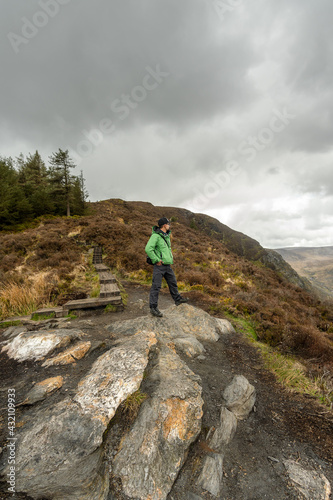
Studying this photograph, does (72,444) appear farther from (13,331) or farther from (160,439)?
(13,331)

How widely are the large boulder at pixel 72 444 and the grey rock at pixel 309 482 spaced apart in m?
1.88

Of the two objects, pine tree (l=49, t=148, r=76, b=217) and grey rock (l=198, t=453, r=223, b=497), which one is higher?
pine tree (l=49, t=148, r=76, b=217)

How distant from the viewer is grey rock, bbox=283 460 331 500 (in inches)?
75.5

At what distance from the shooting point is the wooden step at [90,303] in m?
5.32

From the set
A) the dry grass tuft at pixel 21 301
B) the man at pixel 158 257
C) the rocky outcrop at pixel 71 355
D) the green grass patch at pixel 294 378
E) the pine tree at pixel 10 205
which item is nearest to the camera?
the rocky outcrop at pixel 71 355

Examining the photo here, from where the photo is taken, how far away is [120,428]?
2.22m

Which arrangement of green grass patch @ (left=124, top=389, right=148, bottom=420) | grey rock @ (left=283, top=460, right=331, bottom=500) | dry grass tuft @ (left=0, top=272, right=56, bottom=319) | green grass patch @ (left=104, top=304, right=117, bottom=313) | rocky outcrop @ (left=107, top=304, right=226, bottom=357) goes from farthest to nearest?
green grass patch @ (left=104, top=304, right=117, bottom=313) < dry grass tuft @ (left=0, top=272, right=56, bottom=319) < rocky outcrop @ (left=107, top=304, right=226, bottom=357) < green grass patch @ (left=124, top=389, right=148, bottom=420) < grey rock @ (left=283, top=460, right=331, bottom=500)

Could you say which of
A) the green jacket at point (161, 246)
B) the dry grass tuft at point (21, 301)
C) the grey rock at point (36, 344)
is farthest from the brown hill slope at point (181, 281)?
the green jacket at point (161, 246)

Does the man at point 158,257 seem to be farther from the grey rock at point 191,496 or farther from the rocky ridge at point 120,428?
the grey rock at point 191,496

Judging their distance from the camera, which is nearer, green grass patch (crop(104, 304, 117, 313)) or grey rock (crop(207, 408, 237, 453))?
grey rock (crop(207, 408, 237, 453))

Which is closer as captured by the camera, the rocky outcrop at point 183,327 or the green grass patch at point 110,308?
the rocky outcrop at point 183,327

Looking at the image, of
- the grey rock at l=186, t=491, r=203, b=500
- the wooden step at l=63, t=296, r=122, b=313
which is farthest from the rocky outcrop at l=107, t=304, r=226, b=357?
the grey rock at l=186, t=491, r=203, b=500

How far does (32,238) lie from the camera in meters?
13.8

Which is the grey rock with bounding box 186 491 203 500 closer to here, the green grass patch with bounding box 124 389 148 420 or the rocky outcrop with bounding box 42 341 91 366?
the green grass patch with bounding box 124 389 148 420
